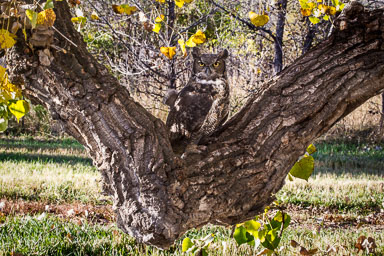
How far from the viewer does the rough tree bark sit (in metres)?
1.91

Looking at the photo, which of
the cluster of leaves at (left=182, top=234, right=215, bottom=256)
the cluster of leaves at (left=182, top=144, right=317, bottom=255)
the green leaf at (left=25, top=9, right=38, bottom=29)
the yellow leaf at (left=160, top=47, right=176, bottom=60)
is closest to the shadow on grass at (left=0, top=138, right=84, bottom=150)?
the yellow leaf at (left=160, top=47, right=176, bottom=60)

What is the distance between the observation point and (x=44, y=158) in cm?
797

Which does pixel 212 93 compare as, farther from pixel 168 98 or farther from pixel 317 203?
pixel 317 203

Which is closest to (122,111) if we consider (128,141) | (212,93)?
(128,141)

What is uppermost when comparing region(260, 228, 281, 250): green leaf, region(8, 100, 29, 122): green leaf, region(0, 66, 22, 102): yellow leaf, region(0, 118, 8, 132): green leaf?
region(0, 66, 22, 102): yellow leaf

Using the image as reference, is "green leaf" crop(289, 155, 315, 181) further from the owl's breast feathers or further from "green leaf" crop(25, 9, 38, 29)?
"green leaf" crop(25, 9, 38, 29)

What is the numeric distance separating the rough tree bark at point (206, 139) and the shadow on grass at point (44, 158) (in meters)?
5.83

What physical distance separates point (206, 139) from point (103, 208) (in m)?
3.13

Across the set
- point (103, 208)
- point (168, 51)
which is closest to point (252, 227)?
point (168, 51)

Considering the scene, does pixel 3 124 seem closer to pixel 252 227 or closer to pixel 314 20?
pixel 252 227

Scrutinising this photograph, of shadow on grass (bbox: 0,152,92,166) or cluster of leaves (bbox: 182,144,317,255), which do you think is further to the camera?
shadow on grass (bbox: 0,152,92,166)

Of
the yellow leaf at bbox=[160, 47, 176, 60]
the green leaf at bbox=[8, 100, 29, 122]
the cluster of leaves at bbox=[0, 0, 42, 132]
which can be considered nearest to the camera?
the cluster of leaves at bbox=[0, 0, 42, 132]

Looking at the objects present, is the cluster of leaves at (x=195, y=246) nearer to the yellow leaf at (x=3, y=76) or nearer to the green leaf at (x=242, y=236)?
the green leaf at (x=242, y=236)

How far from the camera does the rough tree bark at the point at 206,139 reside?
1906mm
